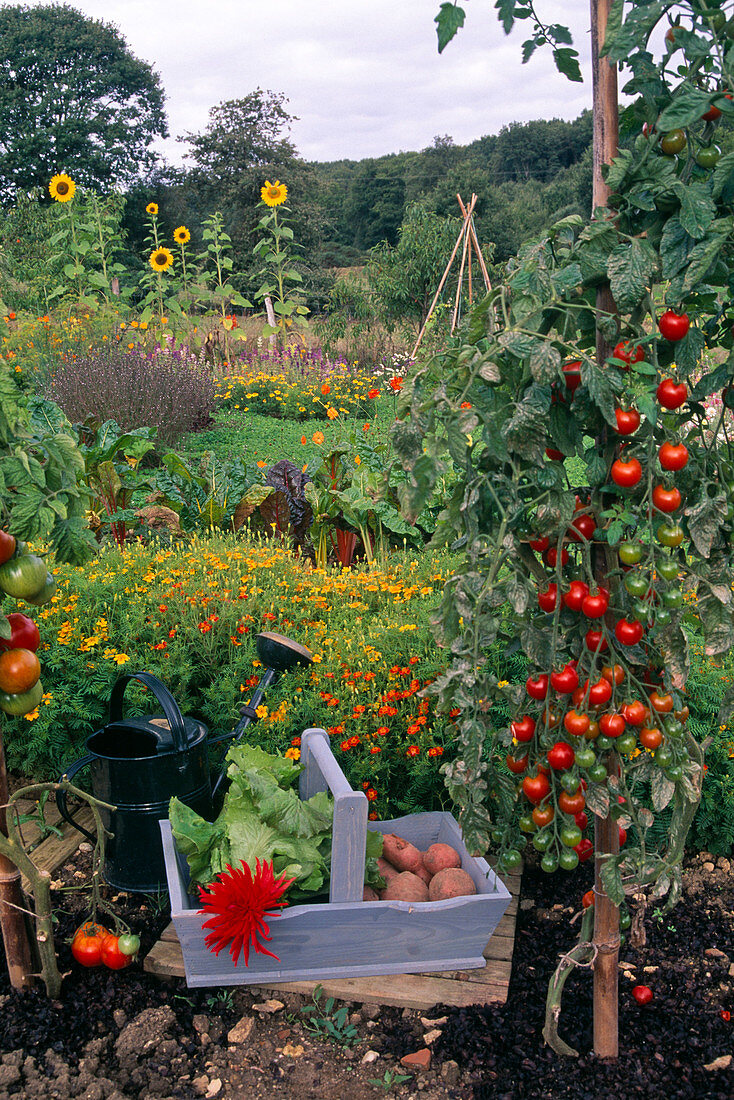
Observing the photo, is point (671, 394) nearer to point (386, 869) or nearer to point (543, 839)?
point (543, 839)

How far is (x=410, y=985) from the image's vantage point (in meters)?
1.90

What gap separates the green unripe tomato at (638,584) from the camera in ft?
4.11

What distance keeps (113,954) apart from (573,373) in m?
1.63

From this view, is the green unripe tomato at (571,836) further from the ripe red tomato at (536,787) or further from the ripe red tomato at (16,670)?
the ripe red tomato at (16,670)

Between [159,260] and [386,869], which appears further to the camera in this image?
[159,260]

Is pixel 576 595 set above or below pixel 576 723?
above

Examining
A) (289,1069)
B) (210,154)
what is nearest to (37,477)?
(289,1069)

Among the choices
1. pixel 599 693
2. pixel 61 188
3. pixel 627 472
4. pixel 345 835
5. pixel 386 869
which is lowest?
pixel 386 869

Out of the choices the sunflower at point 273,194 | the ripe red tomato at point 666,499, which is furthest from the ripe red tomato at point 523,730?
the sunflower at point 273,194

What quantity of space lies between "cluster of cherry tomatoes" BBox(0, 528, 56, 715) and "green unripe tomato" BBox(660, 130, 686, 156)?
1.32 metres

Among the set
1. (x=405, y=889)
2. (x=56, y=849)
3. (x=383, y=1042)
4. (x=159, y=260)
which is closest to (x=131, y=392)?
(x=159, y=260)

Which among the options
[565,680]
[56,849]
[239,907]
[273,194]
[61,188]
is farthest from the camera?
[273,194]

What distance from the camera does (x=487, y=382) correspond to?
1286 mm

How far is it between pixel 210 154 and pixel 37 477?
21.2 metres
